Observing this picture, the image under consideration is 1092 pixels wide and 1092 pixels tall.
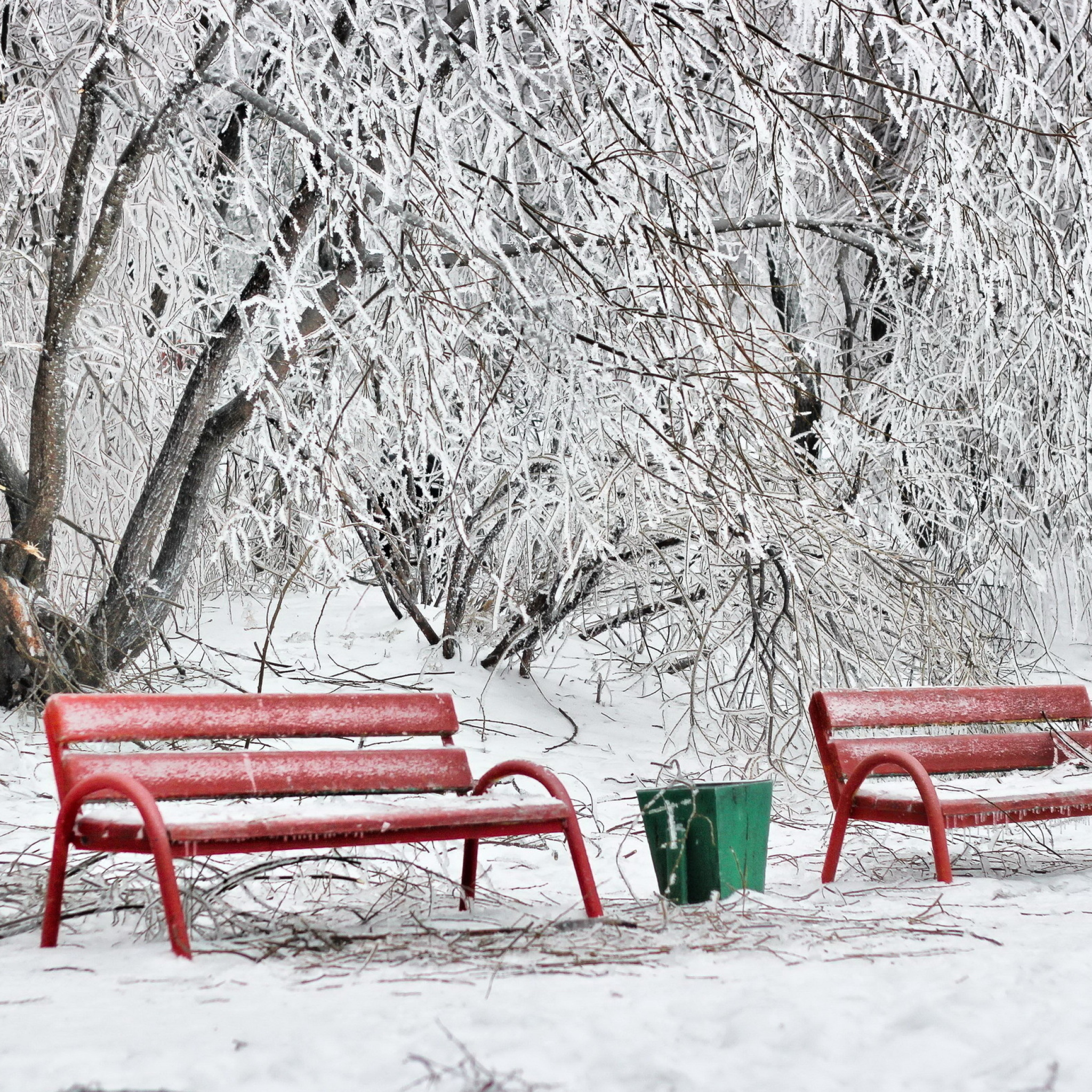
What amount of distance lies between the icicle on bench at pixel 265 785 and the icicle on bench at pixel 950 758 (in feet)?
3.28

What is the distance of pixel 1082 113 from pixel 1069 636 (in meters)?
5.26

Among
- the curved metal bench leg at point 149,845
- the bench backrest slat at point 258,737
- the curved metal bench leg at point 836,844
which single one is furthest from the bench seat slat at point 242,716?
the curved metal bench leg at point 836,844

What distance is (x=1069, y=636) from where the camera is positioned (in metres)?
10.2

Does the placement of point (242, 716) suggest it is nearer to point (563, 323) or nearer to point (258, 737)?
point (258, 737)

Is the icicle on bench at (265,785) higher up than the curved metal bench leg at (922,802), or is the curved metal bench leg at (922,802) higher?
the icicle on bench at (265,785)

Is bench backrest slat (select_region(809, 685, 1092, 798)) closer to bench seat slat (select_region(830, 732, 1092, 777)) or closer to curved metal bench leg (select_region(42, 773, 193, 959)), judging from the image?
bench seat slat (select_region(830, 732, 1092, 777))

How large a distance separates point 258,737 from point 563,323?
1667mm

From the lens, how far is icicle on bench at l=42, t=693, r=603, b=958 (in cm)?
278

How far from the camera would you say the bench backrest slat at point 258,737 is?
3.05 meters

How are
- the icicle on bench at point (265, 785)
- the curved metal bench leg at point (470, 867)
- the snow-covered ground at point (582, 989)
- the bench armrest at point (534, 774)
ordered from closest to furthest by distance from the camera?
the snow-covered ground at point (582, 989) → the icicle on bench at point (265, 785) → the bench armrest at point (534, 774) → the curved metal bench leg at point (470, 867)

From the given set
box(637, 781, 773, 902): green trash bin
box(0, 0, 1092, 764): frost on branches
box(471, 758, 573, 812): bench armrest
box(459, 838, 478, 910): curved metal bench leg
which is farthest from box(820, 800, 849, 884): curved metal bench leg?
box(459, 838, 478, 910): curved metal bench leg

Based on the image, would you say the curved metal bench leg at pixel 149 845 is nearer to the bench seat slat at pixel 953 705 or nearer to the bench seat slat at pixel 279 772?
the bench seat slat at pixel 279 772

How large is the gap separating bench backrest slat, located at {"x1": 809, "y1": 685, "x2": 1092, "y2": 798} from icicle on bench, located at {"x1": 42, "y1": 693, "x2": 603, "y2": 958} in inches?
39.6

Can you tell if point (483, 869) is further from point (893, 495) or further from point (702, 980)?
point (893, 495)
